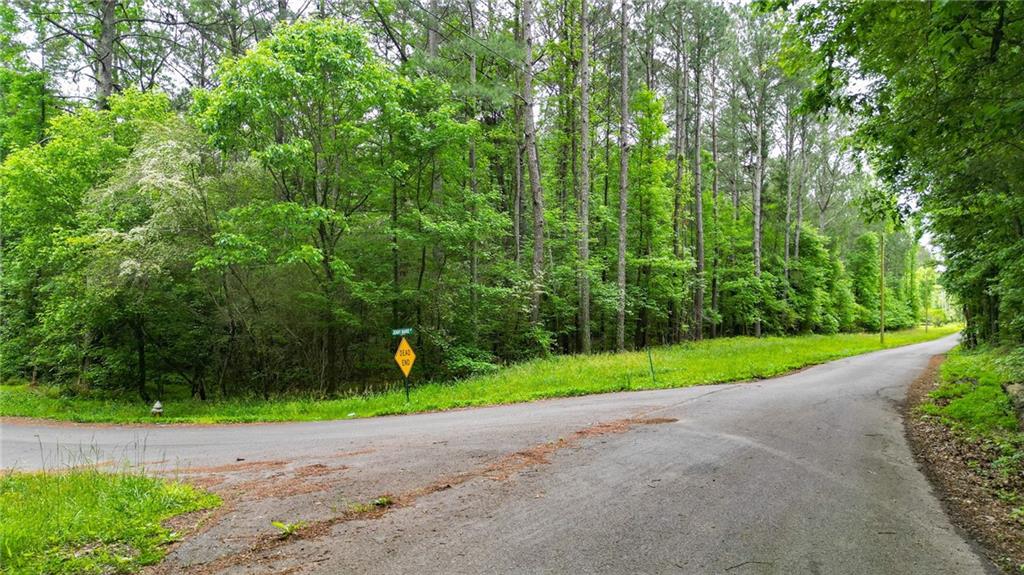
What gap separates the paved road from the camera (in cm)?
341

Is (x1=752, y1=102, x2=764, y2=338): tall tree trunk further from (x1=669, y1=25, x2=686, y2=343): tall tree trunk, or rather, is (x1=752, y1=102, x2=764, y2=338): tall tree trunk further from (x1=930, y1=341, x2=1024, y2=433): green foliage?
(x1=930, y1=341, x2=1024, y2=433): green foliage

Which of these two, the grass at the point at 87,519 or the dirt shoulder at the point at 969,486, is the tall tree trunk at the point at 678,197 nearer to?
the dirt shoulder at the point at 969,486

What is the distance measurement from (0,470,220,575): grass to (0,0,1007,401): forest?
24.7ft

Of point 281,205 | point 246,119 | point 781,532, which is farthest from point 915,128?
point 246,119

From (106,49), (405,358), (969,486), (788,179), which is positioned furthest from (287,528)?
(788,179)

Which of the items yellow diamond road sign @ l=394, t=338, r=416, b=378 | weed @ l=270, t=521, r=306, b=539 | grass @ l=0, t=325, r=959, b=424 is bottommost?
grass @ l=0, t=325, r=959, b=424

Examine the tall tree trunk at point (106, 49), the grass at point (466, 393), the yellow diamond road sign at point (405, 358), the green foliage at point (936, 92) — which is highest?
the tall tree trunk at point (106, 49)

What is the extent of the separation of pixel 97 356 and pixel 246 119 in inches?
394

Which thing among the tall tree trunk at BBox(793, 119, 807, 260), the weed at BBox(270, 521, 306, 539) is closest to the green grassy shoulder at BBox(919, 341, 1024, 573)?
the weed at BBox(270, 521, 306, 539)

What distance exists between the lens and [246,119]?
12883 mm

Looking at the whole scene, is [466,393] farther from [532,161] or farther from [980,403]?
[980,403]

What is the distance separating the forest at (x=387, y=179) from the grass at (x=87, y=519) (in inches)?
297

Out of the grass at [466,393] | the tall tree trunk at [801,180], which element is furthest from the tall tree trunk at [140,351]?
the tall tree trunk at [801,180]

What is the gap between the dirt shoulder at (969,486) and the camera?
3781mm
